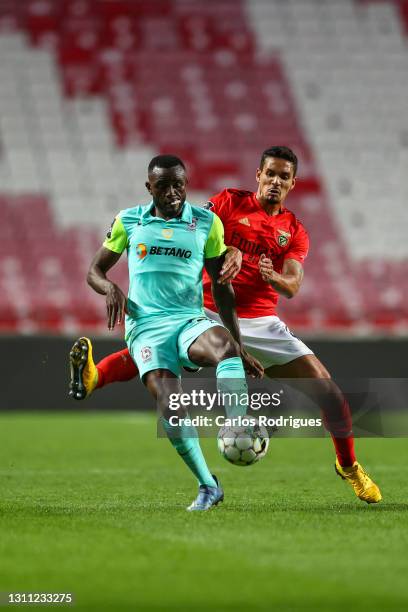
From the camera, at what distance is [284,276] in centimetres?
698

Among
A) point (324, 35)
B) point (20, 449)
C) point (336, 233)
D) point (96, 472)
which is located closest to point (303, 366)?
point (96, 472)

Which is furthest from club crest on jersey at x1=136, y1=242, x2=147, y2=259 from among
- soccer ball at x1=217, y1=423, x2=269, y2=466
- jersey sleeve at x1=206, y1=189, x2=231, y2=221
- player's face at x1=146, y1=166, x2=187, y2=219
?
soccer ball at x1=217, y1=423, x2=269, y2=466

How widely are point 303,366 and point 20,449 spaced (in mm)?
4924

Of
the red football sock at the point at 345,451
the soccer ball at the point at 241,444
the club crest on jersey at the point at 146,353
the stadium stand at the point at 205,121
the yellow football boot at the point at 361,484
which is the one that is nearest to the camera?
the soccer ball at the point at 241,444

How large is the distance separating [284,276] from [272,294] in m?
0.46

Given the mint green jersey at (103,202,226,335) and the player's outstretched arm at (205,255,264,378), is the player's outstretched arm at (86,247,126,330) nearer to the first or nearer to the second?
the mint green jersey at (103,202,226,335)

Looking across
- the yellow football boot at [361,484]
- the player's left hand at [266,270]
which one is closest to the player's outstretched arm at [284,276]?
the player's left hand at [266,270]

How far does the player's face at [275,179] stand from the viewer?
7.18 meters

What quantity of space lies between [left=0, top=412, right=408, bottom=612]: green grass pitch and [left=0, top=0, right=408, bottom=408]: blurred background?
34.1 feet

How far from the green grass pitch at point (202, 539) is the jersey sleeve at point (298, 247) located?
1530 millimetres

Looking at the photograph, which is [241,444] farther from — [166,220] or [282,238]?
[282,238]

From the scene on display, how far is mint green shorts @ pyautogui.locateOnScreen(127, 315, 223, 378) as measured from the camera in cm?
636

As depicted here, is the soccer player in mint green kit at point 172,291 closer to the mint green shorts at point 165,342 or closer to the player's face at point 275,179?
the mint green shorts at point 165,342

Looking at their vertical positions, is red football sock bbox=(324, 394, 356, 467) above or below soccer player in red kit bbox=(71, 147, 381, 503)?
below
